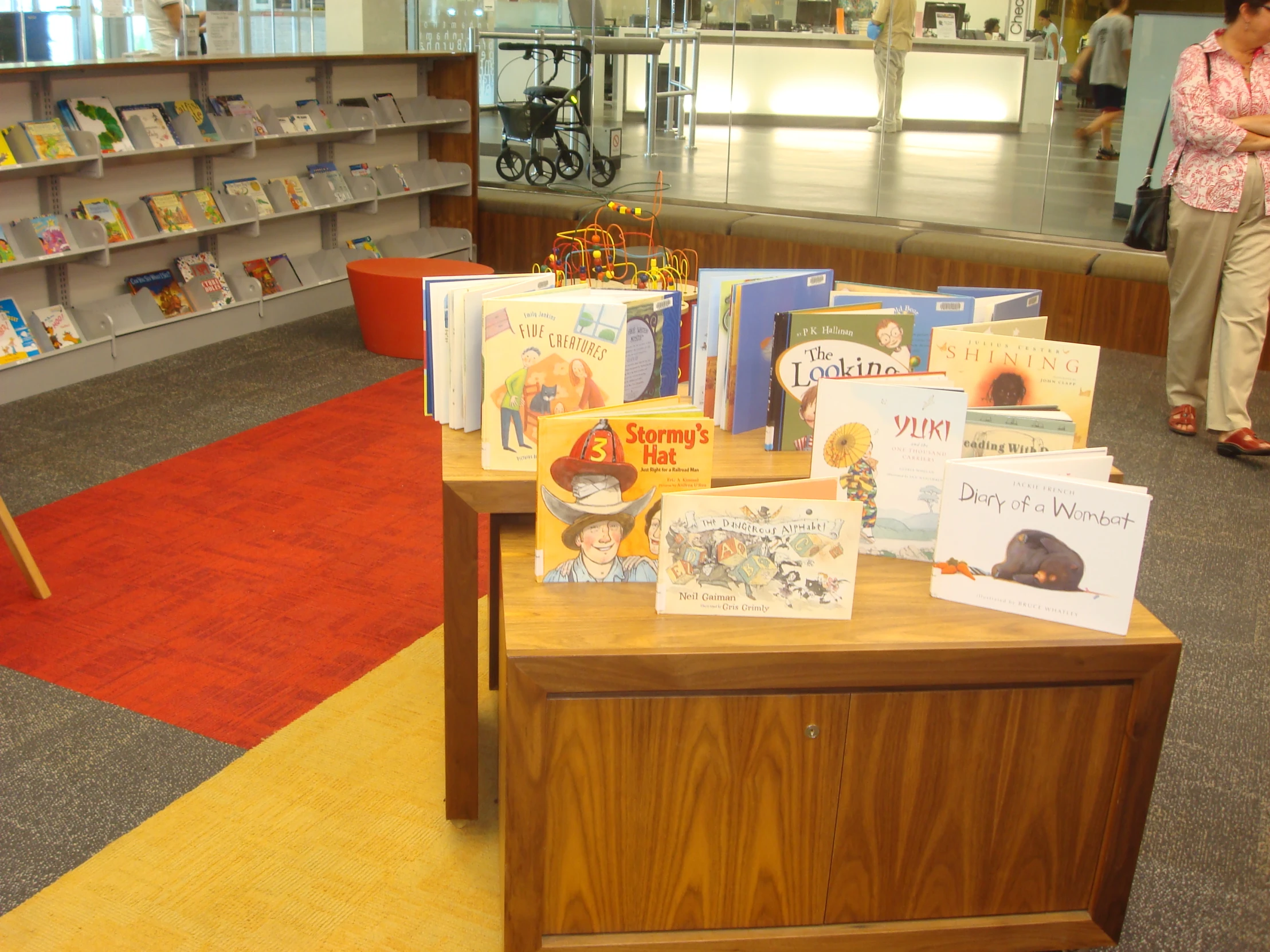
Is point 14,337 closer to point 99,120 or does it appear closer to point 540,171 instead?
point 99,120

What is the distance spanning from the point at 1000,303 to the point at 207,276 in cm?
480

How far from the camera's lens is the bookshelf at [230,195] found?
5.32 metres

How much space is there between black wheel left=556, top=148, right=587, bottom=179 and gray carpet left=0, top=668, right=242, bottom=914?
20.4 ft

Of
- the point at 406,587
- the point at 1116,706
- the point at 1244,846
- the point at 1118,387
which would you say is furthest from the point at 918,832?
the point at 1118,387

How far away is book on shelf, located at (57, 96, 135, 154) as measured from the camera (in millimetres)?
5332

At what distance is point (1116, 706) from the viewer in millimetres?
1939

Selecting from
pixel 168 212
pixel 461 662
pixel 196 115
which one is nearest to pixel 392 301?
pixel 168 212

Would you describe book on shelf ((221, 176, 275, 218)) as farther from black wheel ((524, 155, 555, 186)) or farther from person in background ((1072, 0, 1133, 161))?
person in background ((1072, 0, 1133, 161))

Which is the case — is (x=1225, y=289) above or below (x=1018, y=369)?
below

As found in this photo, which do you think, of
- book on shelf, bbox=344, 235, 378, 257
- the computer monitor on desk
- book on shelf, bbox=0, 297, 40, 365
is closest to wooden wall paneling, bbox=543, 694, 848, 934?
book on shelf, bbox=0, 297, 40, 365

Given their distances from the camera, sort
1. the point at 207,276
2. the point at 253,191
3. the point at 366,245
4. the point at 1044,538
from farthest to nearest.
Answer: the point at 366,245
the point at 253,191
the point at 207,276
the point at 1044,538

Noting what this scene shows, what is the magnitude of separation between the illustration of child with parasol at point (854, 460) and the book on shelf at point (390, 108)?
5.73 metres

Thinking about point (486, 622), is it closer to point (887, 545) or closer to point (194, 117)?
point (887, 545)

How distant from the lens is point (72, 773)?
265 centimetres
